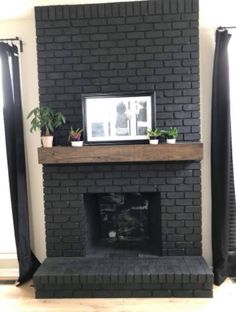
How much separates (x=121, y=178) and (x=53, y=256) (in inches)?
38.1

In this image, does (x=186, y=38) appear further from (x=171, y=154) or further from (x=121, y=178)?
(x=121, y=178)

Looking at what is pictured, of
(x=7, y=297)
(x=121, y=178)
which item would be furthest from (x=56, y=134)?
(x=7, y=297)

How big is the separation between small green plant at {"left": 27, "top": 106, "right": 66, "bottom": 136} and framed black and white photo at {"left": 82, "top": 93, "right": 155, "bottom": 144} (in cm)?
23

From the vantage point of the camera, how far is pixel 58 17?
2787mm

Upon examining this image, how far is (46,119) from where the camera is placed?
2723mm

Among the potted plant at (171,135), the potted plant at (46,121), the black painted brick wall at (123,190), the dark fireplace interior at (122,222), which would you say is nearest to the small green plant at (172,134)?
the potted plant at (171,135)

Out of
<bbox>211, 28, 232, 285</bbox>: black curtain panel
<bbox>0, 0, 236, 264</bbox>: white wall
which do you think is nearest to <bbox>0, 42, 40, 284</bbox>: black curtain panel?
<bbox>0, 0, 236, 264</bbox>: white wall

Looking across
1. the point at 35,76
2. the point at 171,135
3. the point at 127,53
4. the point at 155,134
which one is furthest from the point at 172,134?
the point at 35,76

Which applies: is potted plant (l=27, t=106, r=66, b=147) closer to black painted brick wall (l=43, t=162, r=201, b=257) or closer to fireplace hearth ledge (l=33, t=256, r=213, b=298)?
black painted brick wall (l=43, t=162, r=201, b=257)

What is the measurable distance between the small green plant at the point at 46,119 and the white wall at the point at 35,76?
270 mm

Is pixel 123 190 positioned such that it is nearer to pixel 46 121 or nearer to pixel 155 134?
pixel 155 134

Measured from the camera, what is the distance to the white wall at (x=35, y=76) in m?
2.80

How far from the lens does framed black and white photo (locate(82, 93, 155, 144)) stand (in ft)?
9.13

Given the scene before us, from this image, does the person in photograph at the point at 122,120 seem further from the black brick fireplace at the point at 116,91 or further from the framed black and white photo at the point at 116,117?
the black brick fireplace at the point at 116,91
